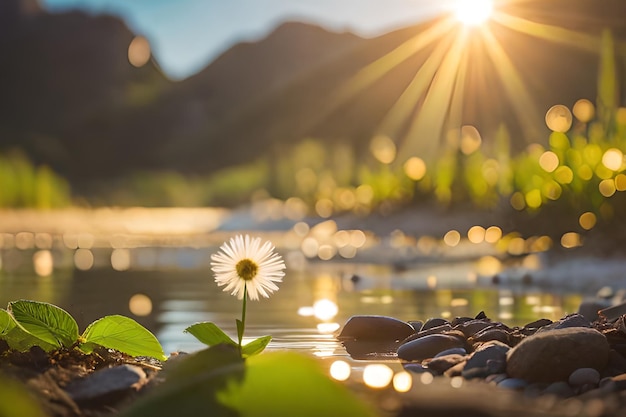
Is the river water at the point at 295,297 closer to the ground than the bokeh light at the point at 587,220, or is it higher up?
closer to the ground

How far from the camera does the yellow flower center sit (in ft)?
11.6

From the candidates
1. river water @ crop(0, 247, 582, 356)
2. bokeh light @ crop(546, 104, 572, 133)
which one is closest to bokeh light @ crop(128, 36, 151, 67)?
river water @ crop(0, 247, 582, 356)

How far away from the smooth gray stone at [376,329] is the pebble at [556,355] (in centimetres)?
148

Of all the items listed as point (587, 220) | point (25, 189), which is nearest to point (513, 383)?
point (587, 220)

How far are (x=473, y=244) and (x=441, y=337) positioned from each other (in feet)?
31.2

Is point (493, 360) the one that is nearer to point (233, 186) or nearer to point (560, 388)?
point (560, 388)

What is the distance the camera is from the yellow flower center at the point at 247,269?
353cm

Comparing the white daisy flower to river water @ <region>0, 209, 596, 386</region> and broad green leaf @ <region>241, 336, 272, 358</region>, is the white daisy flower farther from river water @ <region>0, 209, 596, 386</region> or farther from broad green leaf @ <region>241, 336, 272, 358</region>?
river water @ <region>0, 209, 596, 386</region>

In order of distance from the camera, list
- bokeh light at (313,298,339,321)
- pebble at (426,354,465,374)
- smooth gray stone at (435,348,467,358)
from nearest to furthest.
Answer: pebble at (426,354,465,374) < smooth gray stone at (435,348,467,358) < bokeh light at (313,298,339,321)

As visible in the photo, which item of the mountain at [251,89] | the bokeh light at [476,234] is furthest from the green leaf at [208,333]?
the mountain at [251,89]

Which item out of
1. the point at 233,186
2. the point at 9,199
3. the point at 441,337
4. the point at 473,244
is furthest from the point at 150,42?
the point at 441,337

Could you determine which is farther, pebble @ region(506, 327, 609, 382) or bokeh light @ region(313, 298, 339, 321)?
bokeh light @ region(313, 298, 339, 321)

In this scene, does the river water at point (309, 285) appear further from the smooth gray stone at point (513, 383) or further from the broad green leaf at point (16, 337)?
the broad green leaf at point (16, 337)

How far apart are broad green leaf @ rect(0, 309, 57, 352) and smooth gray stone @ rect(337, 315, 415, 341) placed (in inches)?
80.2
